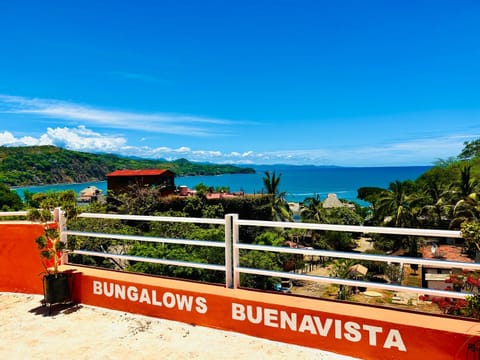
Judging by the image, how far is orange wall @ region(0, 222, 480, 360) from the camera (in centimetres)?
306

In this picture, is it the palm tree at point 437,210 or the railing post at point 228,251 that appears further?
the palm tree at point 437,210

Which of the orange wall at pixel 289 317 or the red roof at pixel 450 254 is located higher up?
the orange wall at pixel 289 317

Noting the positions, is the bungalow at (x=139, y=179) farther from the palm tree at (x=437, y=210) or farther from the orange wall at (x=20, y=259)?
the orange wall at (x=20, y=259)

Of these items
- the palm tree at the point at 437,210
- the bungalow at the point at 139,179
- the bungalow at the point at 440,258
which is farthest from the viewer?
the bungalow at the point at 139,179

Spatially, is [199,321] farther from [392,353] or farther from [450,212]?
[450,212]

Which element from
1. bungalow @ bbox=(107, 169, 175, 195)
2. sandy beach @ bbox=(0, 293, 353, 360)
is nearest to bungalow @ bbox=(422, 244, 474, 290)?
sandy beach @ bbox=(0, 293, 353, 360)

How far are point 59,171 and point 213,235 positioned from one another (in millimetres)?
170506

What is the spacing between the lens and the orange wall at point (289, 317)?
3057 mm

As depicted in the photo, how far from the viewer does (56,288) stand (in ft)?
15.6

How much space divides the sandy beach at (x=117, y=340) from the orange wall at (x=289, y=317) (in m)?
0.11

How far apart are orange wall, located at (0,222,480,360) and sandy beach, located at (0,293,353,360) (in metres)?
0.11

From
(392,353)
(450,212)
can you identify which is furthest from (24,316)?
(450,212)

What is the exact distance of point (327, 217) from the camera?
5447cm

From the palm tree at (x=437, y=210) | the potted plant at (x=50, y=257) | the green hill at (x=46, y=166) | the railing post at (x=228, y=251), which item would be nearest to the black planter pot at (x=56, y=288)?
the potted plant at (x=50, y=257)
